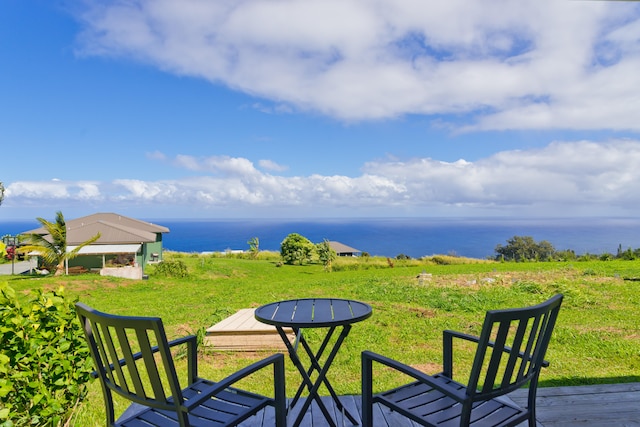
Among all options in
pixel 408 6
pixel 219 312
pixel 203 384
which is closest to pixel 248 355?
pixel 219 312

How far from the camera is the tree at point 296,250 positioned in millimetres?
24236

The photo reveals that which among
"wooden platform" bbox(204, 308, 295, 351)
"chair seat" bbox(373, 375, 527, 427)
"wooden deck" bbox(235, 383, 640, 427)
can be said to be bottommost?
"wooden platform" bbox(204, 308, 295, 351)

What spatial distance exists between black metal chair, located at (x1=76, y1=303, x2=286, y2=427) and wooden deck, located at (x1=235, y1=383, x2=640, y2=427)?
667mm

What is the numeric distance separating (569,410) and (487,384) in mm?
1657

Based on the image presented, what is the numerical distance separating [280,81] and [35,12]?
1037 centimetres

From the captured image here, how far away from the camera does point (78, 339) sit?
230 cm

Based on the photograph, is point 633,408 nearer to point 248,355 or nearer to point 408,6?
point 248,355

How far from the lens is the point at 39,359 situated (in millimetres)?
2094

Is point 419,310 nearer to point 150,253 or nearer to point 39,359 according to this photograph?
point 39,359

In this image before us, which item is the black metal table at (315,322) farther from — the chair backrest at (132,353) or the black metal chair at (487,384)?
the chair backrest at (132,353)

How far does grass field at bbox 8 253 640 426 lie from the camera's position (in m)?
4.20

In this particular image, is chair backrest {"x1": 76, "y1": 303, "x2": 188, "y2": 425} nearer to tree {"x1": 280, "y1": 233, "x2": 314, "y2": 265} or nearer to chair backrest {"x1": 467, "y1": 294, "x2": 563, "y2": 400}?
chair backrest {"x1": 467, "y1": 294, "x2": 563, "y2": 400}

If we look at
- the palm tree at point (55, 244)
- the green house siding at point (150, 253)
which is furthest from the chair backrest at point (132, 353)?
the green house siding at point (150, 253)

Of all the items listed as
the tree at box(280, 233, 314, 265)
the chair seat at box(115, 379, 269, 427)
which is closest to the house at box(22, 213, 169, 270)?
the tree at box(280, 233, 314, 265)
